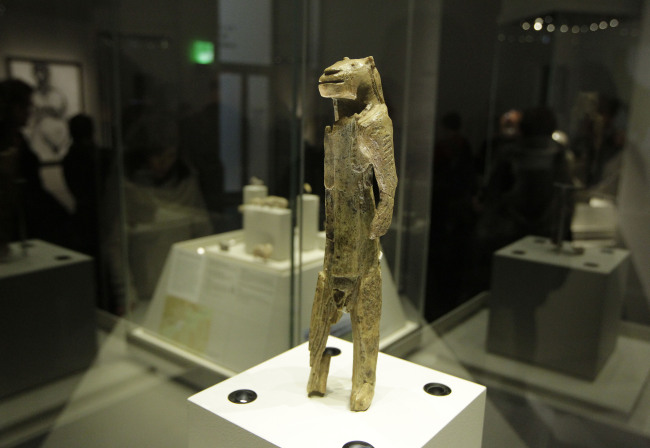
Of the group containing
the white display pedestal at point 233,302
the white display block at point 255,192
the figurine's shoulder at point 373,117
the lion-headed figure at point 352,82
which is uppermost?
the lion-headed figure at point 352,82

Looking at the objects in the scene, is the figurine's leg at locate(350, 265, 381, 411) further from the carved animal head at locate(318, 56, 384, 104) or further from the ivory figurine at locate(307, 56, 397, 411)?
the carved animal head at locate(318, 56, 384, 104)

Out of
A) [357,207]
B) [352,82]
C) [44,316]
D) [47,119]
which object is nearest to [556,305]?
[357,207]

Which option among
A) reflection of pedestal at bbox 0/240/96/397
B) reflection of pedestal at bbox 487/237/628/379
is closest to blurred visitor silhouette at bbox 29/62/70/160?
reflection of pedestal at bbox 0/240/96/397

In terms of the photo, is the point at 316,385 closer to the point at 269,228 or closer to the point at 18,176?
the point at 269,228

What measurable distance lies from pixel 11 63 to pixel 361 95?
1.87 m

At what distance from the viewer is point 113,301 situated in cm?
373

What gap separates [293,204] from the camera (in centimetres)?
311

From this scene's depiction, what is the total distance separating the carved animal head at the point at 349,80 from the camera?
1.80m

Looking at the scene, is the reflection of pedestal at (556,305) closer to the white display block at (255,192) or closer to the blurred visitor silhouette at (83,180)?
the white display block at (255,192)

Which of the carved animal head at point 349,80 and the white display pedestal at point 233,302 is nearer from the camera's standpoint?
the carved animal head at point 349,80

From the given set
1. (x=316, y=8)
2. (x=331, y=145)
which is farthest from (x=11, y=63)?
(x=331, y=145)

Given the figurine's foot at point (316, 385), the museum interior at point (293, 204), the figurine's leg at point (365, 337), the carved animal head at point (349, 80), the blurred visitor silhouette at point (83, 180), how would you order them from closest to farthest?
1. the carved animal head at point (349, 80)
2. the figurine's leg at point (365, 337)
3. the figurine's foot at point (316, 385)
4. the museum interior at point (293, 204)
5. the blurred visitor silhouette at point (83, 180)

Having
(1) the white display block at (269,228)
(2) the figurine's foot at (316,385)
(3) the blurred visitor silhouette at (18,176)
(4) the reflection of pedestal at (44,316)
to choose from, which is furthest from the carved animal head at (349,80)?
(4) the reflection of pedestal at (44,316)

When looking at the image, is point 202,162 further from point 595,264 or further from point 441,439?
point 595,264
